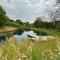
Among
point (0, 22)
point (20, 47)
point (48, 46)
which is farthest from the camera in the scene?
point (0, 22)

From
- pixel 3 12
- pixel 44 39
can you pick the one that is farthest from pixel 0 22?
pixel 44 39

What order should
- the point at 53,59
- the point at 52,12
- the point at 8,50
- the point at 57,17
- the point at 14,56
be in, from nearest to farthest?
the point at 53,59 < the point at 14,56 < the point at 8,50 < the point at 57,17 < the point at 52,12

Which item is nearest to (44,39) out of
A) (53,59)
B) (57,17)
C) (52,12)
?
(53,59)

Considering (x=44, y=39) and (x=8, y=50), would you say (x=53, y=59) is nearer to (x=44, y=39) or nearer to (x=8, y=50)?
(x=8, y=50)

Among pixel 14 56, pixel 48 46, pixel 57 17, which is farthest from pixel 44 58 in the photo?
pixel 57 17

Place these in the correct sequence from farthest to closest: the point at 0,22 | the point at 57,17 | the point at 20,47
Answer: the point at 0,22, the point at 57,17, the point at 20,47

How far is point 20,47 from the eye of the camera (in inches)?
146

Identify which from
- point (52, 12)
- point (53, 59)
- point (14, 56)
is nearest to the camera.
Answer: point (53, 59)

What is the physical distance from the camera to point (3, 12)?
1751 inches

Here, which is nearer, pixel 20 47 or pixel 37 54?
pixel 37 54

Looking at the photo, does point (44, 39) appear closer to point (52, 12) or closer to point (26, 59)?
point (26, 59)

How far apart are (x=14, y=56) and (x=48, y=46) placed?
47.5 inches

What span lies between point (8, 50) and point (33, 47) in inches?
16.4

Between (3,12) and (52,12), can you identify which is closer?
(52,12)
